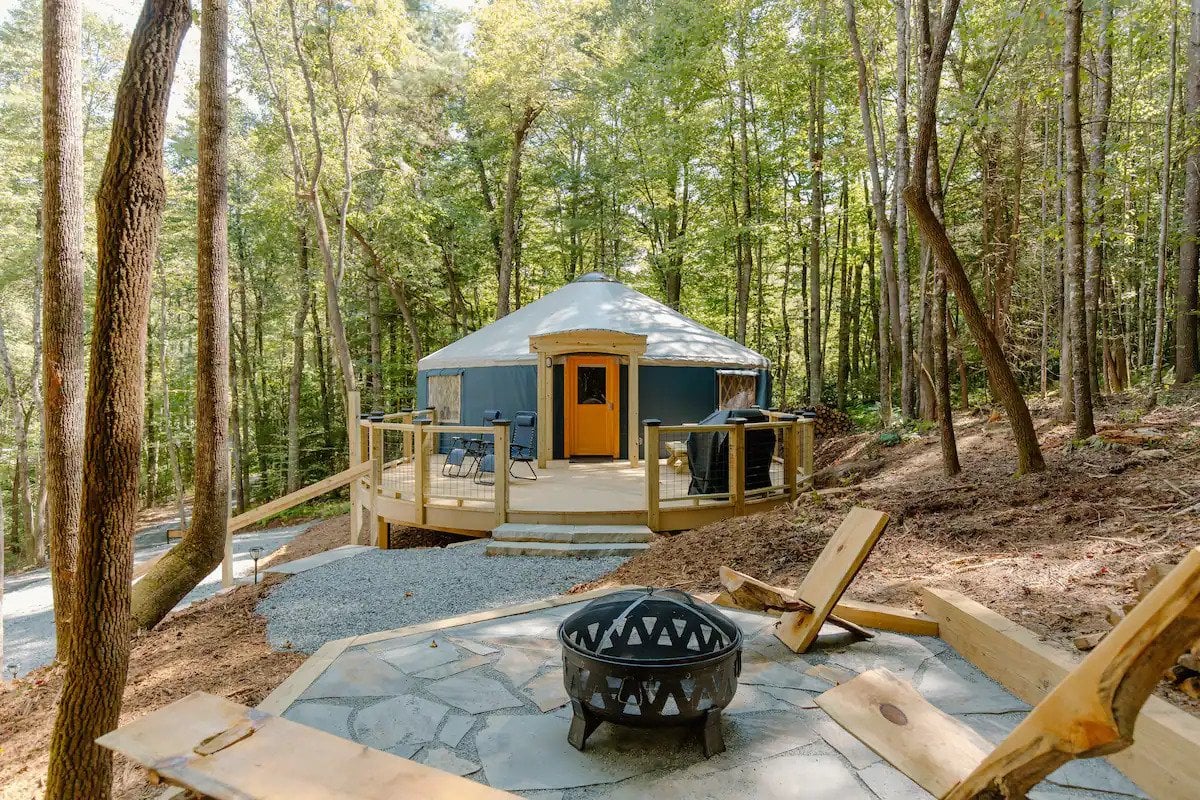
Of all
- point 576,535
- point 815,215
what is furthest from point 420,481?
point 815,215

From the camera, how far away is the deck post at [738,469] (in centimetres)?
586

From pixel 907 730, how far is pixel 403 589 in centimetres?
363

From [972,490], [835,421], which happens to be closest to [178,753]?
[972,490]

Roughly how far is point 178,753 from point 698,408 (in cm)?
912

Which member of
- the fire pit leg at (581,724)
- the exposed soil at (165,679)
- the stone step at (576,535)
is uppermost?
the fire pit leg at (581,724)

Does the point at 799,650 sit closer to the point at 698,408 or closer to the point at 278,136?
the point at 698,408

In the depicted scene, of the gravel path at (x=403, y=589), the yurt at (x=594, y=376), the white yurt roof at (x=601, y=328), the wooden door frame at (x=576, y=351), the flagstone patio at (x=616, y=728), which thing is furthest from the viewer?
the white yurt roof at (x=601, y=328)

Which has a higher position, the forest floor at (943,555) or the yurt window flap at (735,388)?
the yurt window flap at (735,388)

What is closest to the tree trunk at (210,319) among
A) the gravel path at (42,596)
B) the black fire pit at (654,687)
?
the gravel path at (42,596)

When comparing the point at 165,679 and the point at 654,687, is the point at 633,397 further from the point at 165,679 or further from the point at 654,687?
the point at 654,687

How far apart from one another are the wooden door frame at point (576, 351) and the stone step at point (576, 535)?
10.4 feet

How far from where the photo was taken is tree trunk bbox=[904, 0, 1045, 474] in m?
4.68

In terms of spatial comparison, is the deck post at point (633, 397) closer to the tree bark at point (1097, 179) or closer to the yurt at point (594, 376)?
the yurt at point (594, 376)

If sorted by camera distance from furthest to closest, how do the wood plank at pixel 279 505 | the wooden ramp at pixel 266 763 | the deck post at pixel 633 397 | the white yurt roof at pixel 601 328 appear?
the white yurt roof at pixel 601 328 → the deck post at pixel 633 397 → the wood plank at pixel 279 505 → the wooden ramp at pixel 266 763
